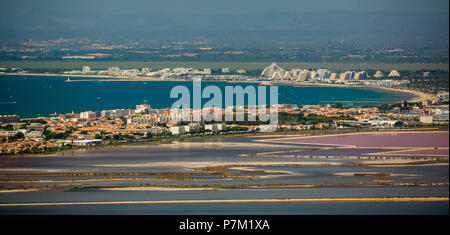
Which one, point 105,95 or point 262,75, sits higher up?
point 262,75

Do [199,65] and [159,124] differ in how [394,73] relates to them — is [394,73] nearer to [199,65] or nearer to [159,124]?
[199,65]

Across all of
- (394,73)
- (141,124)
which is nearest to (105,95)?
(141,124)

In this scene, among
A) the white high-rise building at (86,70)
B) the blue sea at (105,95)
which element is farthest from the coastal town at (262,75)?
the blue sea at (105,95)

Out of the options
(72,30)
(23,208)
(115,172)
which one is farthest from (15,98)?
(72,30)

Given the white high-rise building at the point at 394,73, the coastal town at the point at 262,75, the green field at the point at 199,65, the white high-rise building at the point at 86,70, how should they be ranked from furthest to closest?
the white high-rise building at the point at 86,70 → the green field at the point at 199,65 → the white high-rise building at the point at 394,73 → the coastal town at the point at 262,75

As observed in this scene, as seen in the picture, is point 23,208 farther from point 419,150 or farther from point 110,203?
point 419,150

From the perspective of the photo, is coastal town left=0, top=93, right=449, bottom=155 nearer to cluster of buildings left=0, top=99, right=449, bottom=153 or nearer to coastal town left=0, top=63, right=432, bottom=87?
cluster of buildings left=0, top=99, right=449, bottom=153

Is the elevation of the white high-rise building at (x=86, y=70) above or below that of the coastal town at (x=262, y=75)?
above

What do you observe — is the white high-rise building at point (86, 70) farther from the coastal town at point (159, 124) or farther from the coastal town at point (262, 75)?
the coastal town at point (159, 124)
